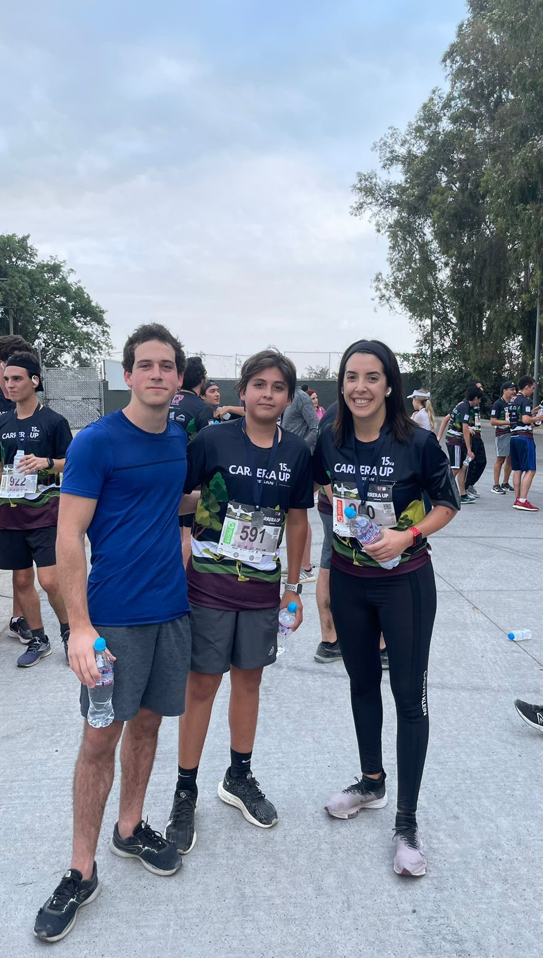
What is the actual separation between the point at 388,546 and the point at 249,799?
1249 millimetres

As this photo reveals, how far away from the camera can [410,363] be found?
38.2 meters

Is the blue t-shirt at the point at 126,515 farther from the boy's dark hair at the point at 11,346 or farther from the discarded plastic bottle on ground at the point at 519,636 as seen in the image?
the discarded plastic bottle on ground at the point at 519,636

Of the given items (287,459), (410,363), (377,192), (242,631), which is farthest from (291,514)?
(410,363)

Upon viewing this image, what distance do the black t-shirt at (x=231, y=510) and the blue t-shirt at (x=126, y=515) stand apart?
26 centimetres

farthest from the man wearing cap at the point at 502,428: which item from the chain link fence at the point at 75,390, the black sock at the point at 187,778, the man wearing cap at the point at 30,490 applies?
the chain link fence at the point at 75,390

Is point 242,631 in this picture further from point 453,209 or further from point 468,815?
point 453,209

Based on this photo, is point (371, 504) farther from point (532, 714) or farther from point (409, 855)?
point (532, 714)

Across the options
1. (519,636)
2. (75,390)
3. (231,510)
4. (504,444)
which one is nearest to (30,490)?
(231,510)

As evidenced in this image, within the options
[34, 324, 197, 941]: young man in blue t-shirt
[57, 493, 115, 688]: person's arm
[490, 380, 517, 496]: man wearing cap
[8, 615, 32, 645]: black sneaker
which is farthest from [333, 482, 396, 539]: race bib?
[490, 380, 517, 496]: man wearing cap

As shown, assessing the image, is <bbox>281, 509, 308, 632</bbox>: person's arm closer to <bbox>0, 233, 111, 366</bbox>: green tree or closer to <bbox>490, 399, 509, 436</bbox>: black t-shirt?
<bbox>490, 399, 509, 436</bbox>: black t-shirt

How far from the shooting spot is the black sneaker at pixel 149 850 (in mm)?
2398

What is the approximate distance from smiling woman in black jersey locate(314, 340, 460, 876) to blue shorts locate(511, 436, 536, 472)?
300 inches

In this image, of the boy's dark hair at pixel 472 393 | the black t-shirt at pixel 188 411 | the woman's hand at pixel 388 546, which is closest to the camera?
the woman's hand at pixel 388 546

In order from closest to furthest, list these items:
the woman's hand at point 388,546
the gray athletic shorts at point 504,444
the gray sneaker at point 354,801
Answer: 1. the woman's hand at point 388,546
2. the gray sneaker at point 354,801
3. the gray athletic shorts at point 504,444
